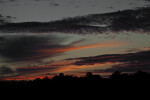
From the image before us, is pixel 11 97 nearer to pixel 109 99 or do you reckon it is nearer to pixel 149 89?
pixel 109 99

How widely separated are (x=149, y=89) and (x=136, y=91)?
10.1ft

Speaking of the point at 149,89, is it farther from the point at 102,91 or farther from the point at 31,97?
the point at 31,97

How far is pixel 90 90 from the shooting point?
214 feet

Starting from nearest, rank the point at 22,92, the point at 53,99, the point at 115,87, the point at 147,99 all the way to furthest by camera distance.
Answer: the point at 147,99
the point at 53,99
the point at 115,87
the point at 22,92

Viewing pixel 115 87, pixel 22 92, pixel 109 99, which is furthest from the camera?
pixel 22 92

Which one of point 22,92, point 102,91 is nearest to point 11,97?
point 22,92

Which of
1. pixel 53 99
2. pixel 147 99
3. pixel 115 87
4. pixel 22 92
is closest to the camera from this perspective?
pixel 147 99

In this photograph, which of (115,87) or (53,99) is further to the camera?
(115,87)

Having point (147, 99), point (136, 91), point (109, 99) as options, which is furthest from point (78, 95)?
point (147, 99)

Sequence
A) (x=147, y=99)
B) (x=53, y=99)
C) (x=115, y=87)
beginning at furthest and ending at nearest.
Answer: (x=115, y=87) → (x=53, y=99) → (x=147, y=99)

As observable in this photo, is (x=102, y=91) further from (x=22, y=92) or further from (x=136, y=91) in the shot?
(x=22, y=92)

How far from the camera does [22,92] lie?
70875mm

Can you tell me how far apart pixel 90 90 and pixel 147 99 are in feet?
59.9

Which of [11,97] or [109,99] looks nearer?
[109,99]
